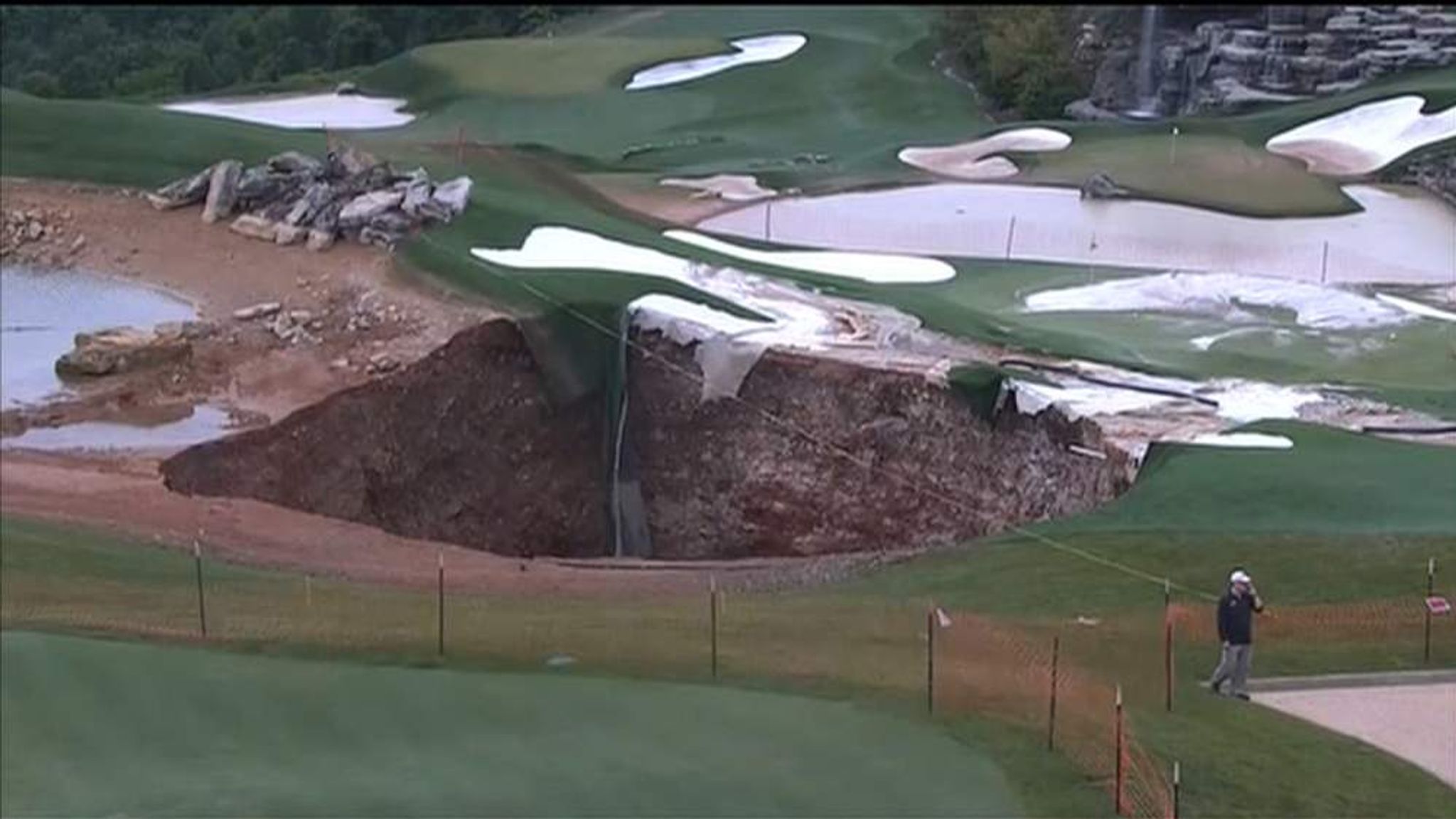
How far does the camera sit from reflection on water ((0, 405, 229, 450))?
94.0ft

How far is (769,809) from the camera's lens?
50.6 feet

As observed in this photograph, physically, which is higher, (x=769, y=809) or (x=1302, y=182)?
(x=769, y=809)

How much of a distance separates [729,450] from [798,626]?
9.83 metres

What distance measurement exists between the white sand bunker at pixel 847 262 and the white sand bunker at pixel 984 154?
8.28m

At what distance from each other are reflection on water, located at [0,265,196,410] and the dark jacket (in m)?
18.8

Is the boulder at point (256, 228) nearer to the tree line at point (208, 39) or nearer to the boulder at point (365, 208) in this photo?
the boulder at point (365, 208)

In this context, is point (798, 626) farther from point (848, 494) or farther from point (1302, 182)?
point (1302, 182)

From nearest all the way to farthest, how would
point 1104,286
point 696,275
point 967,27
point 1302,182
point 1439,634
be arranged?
point 1439,634 < point 696,275 < point 1104,286 < point 1302,182 < point 967,27

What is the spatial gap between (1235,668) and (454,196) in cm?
2190

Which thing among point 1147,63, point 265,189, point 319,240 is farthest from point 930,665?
point 1147,63

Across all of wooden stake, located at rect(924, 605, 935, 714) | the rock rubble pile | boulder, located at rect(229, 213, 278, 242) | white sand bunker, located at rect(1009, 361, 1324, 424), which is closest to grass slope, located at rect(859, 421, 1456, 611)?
wooden stake, located at rect(924, 605, 935, 714)

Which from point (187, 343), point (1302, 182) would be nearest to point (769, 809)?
point (187, 343)

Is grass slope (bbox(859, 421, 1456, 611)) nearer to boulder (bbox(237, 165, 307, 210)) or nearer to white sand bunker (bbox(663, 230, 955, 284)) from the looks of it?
white sand bunker (bbox(663, 230, 955, 284))

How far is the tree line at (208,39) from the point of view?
249 ft
